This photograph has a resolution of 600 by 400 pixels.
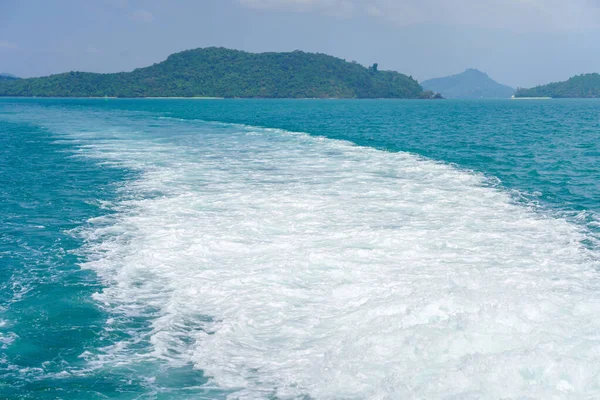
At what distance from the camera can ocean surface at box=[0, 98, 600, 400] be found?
630cm

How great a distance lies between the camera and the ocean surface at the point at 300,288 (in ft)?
20.7

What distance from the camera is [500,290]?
8.49 meters

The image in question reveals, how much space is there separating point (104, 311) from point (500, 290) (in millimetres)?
6215

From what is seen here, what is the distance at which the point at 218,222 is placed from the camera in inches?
527

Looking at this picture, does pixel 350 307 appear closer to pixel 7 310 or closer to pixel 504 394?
pixel 504 394

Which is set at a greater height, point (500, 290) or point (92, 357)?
point (500, 290)

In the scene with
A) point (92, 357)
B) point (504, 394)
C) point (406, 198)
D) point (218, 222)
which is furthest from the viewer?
point (406, 198)

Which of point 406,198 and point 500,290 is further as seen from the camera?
point 406,198

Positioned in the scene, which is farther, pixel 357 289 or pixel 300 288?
pixel 300 288

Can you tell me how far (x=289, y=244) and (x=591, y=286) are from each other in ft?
18.6

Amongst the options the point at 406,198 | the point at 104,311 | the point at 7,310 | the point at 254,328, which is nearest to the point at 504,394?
the point at 254,328

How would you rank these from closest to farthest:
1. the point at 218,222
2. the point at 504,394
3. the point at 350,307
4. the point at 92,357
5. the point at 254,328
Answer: the point at 504,394 < the point at 92,357 < the point at 254,328 < the point at 350,307 < the point at 218,222

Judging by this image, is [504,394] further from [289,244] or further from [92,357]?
[289,244]

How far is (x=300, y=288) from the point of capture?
9.14 m
